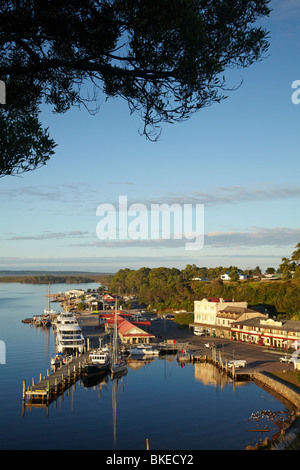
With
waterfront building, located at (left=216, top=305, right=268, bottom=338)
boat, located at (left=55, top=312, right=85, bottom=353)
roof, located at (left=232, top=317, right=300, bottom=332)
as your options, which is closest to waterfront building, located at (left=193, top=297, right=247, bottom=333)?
waterfront building, located at (left=216, top=305, right=268, bottom=338)

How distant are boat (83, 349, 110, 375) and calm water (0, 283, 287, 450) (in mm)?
1630

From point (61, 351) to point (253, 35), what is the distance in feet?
146

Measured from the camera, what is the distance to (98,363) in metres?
42.8

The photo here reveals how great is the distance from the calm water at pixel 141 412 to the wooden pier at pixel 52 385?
0.71m

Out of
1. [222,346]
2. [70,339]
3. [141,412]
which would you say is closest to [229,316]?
[222,346]

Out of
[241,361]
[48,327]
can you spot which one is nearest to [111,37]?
[241,361]

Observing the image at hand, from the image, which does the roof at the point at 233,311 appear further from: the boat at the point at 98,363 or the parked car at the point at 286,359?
the boat at the point at 98,363

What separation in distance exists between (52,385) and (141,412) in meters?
8.53

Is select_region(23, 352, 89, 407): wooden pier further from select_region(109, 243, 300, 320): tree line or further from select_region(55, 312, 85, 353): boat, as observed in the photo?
select_region(109, 243, 300, 320): tree line

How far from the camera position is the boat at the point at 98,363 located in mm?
39475

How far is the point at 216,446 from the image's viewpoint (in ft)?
76.0

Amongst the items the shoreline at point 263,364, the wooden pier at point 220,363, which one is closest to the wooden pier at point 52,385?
the wooden pier at point 220,363

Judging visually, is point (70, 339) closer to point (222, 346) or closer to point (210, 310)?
point (222, 346)
